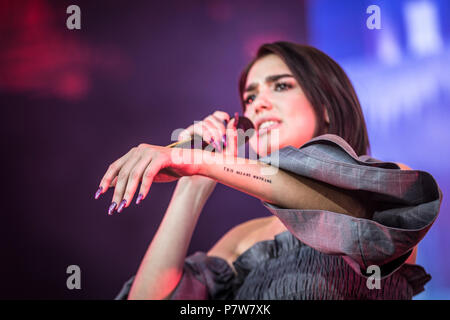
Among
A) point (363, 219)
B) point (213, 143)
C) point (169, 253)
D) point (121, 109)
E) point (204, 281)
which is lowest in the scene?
point (204, 281)

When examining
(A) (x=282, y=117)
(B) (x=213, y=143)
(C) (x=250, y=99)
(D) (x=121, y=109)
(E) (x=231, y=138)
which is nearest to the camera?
(B) (x=213, y=143)

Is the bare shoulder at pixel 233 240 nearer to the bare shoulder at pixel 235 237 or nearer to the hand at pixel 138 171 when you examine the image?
the bare shoulder at pixel 235 237

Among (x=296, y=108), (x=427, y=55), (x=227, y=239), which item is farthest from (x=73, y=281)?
(x=427, y=55)

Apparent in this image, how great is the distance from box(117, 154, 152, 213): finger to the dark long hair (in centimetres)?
66

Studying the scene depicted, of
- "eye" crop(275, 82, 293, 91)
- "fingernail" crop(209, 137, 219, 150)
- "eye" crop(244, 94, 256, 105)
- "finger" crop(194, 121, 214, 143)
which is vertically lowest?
"fingernail" crop(209, 137, 219, 150)

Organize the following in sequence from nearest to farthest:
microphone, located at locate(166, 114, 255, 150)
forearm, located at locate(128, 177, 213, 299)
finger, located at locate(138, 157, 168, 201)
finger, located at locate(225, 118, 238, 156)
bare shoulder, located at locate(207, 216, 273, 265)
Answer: finger, located at locate(138, 157, 168, 201), microphone, located at locate(166, 114, 255, 150), finger, located at locate(225, 118, 238, 156), forearm, located at locate(128, 177, 213, 299), bare shoulder, located at locate(207, 216, 273, 265)

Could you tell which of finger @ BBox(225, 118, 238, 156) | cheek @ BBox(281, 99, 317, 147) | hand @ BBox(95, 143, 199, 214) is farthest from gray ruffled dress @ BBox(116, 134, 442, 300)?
cheek @ BBox(281, 99, 317, 147)

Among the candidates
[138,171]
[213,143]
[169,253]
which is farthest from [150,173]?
[169,253]

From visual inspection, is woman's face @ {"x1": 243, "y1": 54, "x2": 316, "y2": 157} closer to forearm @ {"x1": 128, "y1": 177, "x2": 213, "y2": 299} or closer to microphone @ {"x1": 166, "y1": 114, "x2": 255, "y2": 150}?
microphone @ {"x1": 166, "y1": 114, "x2": 255, "y2": 150}

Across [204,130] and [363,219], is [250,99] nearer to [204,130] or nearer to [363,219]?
[204,130]

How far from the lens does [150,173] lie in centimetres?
64

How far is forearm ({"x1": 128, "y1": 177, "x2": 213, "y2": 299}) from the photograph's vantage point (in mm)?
1133

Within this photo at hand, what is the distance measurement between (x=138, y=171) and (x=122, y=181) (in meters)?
0.03

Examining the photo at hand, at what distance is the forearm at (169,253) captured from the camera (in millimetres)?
1133
